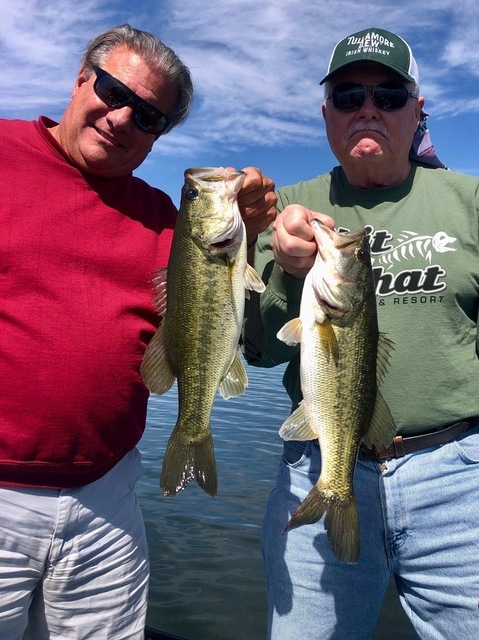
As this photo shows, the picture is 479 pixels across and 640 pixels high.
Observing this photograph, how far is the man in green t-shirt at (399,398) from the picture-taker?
2758 millimetres

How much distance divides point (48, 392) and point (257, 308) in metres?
1.10

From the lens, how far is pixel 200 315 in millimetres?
2615

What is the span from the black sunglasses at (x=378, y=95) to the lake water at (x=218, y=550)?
447 cm

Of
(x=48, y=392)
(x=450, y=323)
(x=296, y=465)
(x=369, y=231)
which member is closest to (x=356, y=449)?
(x=296, y=465)

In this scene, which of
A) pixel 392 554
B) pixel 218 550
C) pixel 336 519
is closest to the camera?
pixel 336 519

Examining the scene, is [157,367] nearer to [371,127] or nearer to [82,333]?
[82,333]

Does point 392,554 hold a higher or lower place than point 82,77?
lower

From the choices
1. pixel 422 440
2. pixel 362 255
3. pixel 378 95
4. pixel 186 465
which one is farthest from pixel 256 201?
pixel 422 440

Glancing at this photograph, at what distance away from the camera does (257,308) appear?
2.80 m

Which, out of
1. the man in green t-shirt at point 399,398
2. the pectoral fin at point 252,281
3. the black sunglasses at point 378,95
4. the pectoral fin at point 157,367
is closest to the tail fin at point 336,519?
the man in green t-shirt at point 399,398

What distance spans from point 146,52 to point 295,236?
1464 mm

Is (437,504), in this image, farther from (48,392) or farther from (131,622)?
(48,392)

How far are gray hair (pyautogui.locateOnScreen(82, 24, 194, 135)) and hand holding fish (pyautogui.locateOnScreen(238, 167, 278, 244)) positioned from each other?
93 cm

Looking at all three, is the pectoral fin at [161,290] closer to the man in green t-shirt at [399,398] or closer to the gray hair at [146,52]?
the man in green t-shirt at [399,398]
